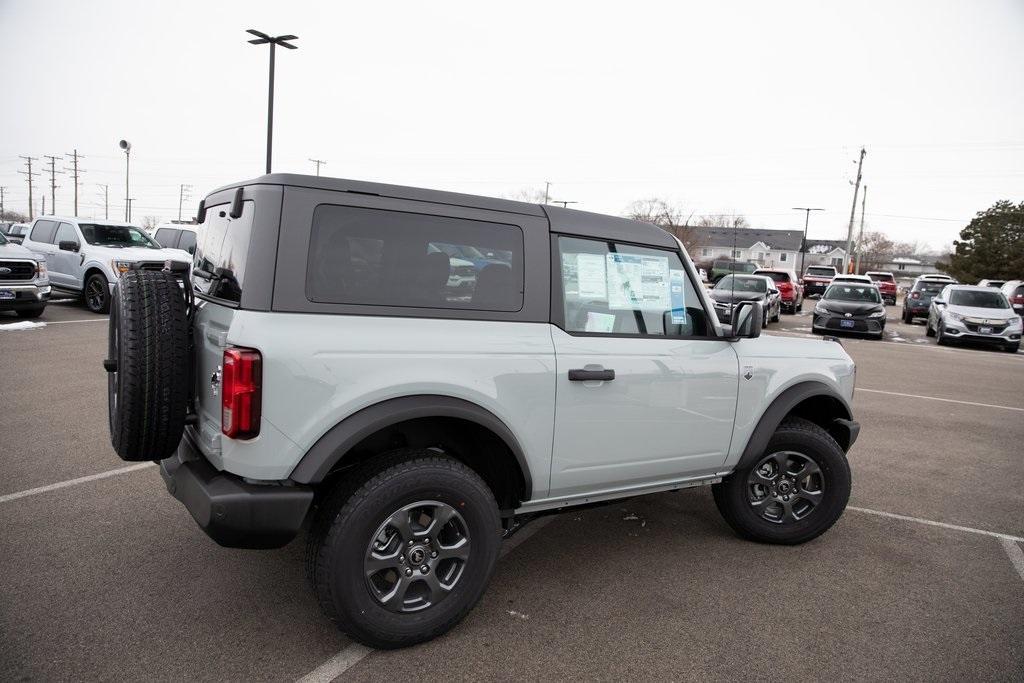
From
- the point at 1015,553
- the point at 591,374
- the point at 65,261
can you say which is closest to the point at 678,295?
the point at 591,374

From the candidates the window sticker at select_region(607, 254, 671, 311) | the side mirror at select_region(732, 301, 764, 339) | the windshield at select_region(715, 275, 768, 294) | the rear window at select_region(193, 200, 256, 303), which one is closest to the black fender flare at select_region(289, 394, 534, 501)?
the rear window at select_region(193, 200, 256, 303)

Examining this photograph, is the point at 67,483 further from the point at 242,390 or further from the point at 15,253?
the point at 15,253

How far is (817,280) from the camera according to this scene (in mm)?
34000

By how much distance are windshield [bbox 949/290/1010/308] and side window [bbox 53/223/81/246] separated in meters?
20.7

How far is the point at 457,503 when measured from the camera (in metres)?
2.80

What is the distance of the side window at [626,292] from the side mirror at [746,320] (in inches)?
6.2

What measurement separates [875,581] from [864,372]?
8.74m

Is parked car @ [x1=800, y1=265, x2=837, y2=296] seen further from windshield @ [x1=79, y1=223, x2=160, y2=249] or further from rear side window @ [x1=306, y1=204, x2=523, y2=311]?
rear side window @ [x1=306, y1=204, x2=523, y2=311]

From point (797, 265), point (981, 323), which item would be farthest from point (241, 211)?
point (797, 265)

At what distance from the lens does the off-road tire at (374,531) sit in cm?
258

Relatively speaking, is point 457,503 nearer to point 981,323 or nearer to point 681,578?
point 681,578

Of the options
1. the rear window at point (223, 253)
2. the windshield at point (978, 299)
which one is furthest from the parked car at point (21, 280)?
the windshield at point (978, 299)

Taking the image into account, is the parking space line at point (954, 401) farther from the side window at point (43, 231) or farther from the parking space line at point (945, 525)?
the side window at point (43, 231)

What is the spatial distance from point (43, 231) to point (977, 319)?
21644 mm
